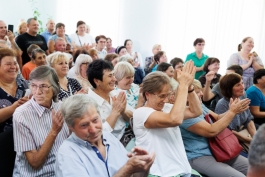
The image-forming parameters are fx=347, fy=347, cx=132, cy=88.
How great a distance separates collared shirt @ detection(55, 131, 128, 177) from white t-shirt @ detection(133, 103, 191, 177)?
365 millimetres

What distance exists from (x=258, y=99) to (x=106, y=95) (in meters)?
1.94

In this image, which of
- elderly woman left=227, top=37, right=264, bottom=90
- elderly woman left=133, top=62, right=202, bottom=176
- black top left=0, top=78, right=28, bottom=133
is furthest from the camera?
elderly woman left=227, top=37, right=264, bottom=90

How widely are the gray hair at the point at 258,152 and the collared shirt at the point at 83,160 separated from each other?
2.60ft

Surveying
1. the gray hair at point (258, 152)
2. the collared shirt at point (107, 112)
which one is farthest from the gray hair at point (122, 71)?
the gray hair at point (258, 152)

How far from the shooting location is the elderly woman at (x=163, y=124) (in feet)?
6.65

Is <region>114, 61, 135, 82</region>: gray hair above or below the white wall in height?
below

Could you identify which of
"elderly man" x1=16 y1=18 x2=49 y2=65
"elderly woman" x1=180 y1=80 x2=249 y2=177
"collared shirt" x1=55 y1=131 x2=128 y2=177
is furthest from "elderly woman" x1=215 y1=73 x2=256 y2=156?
"elderly man" x1=16 y1=18 x2=49 y2=65

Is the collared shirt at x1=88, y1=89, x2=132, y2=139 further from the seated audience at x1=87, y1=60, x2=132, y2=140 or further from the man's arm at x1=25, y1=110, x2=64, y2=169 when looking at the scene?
the man's arm at x1=25, y1=110, x2=64, y2=169

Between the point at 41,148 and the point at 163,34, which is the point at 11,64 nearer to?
the point at 41,148

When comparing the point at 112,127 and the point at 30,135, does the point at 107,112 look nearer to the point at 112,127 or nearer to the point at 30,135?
the point at 112,127

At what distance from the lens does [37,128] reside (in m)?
2.01

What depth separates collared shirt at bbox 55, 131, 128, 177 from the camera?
5.21 feet

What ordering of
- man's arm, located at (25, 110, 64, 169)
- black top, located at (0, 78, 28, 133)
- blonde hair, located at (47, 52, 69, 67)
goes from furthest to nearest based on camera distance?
blonde hair, located at (47, 52, 69, 67) → black top, located at (0, 78, 28, 133) → man's arm, located at (25, 110, 64, 169)

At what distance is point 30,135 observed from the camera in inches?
77.4
